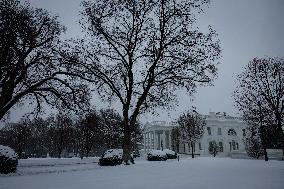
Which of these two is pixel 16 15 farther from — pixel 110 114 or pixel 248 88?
pixel 110 114

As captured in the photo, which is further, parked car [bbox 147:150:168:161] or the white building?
the white building

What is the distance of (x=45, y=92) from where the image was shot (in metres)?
25.7

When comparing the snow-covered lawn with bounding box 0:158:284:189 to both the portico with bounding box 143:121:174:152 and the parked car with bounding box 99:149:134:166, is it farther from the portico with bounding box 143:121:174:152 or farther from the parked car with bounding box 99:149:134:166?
the portico with bounding box 143:121:174:152

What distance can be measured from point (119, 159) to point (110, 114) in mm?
30813

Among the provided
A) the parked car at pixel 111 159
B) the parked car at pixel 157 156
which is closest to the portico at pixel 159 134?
the parked car at pixel 157 156

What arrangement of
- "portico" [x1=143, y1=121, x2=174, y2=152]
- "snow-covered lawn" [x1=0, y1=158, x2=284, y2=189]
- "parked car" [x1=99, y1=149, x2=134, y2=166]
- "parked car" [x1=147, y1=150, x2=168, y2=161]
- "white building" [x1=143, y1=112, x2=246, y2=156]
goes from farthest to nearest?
1. "portico" [x1=143, y1=121, x2=174, y2=152]
2. "white building" [x1=143, y1=112, x2=246, y2=156]
3. "parked car" [x1=147, y1=150, x2=168, y2=161]
4. "parked car" [x1=99, y1=149, x2=134, y2=166]
5. "snow-covered lawn" [x1=0, y1=158, x2=284, y2=189]

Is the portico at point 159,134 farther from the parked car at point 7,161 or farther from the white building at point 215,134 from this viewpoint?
the parked car at point 7,161

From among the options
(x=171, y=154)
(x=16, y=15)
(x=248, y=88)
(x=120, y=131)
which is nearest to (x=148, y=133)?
(x=120, y=131)

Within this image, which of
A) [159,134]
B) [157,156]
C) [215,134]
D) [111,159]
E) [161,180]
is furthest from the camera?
[159,134]

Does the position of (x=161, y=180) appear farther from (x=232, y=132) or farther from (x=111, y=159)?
(x=232, y=132)

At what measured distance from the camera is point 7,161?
19391mm

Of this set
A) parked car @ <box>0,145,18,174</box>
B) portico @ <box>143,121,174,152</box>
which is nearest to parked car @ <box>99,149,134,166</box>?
parked car @ <box>0,145,18,174</box>

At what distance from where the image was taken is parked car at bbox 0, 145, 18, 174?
19177mm

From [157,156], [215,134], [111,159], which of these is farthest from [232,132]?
[111,159]
